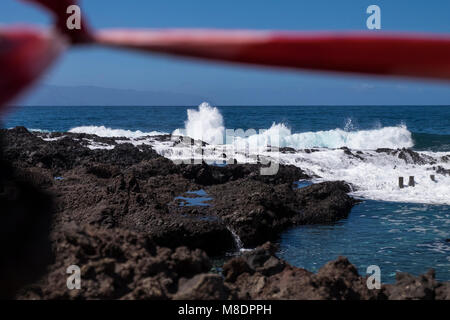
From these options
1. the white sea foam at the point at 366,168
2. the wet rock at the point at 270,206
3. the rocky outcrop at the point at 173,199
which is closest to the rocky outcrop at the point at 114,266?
the rocky outcrop at the point at 173,199

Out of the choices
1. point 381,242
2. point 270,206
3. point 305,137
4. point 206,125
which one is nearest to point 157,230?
point 270,206

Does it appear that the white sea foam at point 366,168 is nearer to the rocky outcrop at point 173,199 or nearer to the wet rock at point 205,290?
the rocky outcrop at point 173,199

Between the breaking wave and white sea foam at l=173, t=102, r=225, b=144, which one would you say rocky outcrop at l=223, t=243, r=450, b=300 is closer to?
the breaking wave

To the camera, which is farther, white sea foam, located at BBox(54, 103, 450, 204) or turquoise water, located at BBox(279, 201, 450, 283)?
white sea foam, located at BBox(54, 103, 450, 204)

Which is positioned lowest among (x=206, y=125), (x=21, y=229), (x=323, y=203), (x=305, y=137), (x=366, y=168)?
(x=323, y=203)

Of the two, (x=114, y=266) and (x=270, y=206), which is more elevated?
(x=114, y=266)

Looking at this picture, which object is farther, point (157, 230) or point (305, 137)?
point (305, 137)

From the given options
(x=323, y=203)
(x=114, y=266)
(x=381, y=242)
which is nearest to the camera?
(x=114, y=266)

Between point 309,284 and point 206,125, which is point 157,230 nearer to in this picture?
point 309,284

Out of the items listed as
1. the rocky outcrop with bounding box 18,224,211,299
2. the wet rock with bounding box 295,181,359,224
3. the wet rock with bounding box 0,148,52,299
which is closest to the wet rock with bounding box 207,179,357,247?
the wet rock with bounding box 295,181,359,224
